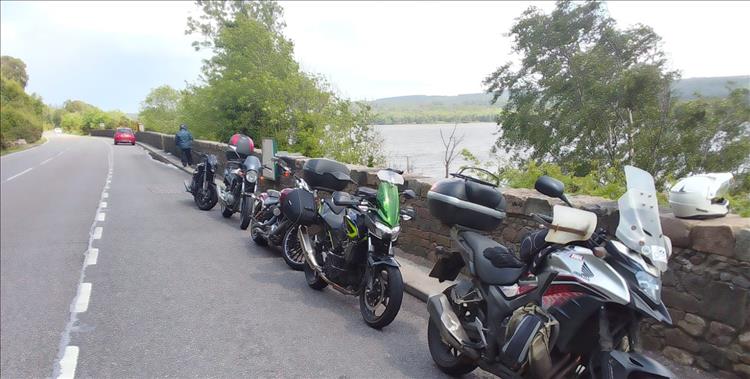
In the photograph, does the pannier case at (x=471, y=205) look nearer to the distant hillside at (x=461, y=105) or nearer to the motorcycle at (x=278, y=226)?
the motorcycle at (x=278, y=226)

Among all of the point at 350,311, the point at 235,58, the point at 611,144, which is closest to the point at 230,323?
the point at 350,311

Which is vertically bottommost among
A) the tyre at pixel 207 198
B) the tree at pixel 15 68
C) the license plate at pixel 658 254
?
the tyre at pixel 207 198

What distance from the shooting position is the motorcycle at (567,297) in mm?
2311

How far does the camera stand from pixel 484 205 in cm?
345

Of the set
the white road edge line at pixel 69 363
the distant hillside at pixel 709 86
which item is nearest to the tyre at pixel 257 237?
the white road edge line at pixel 69 363

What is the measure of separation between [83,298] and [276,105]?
36.1ft

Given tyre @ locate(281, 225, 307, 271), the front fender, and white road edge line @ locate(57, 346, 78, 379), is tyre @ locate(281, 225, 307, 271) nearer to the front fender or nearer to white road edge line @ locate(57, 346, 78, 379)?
the front fender

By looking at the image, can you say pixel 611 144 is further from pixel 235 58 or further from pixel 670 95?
pixel 235 58

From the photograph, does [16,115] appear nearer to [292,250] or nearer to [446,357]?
[292,250]

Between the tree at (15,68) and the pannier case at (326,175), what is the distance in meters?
108

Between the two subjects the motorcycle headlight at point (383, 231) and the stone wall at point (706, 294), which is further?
the motorcycle headlight at point (383, 231)

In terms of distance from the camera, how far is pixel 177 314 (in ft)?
15.0

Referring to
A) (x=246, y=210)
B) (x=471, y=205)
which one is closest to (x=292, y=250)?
(x=246, y=210)

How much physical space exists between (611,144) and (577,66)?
4.15m
